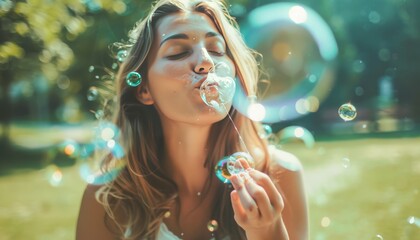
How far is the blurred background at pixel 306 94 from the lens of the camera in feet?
13.9

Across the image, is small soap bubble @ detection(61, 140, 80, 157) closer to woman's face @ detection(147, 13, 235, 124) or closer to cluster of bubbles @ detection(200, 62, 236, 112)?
woman's face @ detection(147, 13, 235, 124)

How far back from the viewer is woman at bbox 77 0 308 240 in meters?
1.63

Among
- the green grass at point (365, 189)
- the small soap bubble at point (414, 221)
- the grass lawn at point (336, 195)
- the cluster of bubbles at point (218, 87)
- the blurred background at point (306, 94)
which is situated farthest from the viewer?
the blurred background at point (306, 94)

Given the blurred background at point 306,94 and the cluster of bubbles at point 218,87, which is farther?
the blurred background at point 306,94

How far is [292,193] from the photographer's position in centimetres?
Result: 177

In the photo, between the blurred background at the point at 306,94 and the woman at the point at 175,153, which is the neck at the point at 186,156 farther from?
the blurred background at the point at 306,94

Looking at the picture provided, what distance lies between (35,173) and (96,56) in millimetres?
2304

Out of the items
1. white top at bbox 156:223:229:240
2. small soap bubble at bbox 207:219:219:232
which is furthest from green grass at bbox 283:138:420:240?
white top at bbox 156:223:229:240

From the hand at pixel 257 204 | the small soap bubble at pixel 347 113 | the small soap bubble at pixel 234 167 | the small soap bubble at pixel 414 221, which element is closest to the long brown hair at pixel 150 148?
the small soap bubble at pixel 234 167

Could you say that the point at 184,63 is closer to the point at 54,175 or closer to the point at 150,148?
the point at 150,148

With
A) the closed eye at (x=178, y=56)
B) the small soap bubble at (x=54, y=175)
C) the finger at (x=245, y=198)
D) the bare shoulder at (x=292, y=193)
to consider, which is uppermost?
the closed eye at (x=178, y=56)

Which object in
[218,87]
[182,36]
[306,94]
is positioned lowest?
[306,94]

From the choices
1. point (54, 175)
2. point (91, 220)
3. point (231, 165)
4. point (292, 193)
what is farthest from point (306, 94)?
point (231, 165)

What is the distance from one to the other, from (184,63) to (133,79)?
27 centimetres
